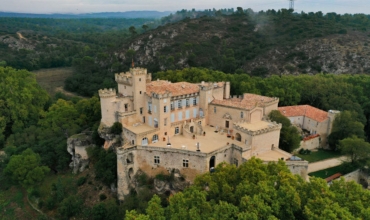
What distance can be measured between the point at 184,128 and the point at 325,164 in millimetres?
20324

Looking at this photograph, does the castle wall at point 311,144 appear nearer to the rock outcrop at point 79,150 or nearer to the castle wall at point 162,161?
the castle wall at point 162,161

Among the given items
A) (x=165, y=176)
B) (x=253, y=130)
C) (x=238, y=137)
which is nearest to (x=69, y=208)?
(x=165, y=176)

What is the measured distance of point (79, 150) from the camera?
148ft

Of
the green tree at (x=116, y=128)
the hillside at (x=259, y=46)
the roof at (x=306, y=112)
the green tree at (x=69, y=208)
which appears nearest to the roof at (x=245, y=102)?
the roof at (x=306, y=112)

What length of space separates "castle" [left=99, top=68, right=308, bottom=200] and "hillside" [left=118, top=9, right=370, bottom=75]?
45.2m

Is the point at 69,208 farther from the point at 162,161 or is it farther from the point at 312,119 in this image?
the point at 312,119

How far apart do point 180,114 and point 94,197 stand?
1591 centimetres

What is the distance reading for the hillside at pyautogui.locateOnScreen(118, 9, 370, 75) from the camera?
9069cm

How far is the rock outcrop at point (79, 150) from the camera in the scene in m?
44.8

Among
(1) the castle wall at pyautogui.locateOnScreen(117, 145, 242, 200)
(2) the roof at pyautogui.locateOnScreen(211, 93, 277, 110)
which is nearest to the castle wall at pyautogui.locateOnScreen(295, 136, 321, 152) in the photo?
(2) the roof at pyautogui.locateOnScreen(211, 93, 277, 110)

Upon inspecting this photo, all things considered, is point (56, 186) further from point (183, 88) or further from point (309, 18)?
→ point (309, 18)

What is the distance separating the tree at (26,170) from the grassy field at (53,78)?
44893mm

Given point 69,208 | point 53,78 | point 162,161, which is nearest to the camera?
point 162,161

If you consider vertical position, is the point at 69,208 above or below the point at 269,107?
below
